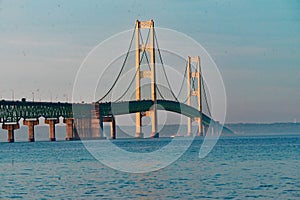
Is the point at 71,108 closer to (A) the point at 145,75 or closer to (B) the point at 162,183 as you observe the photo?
(A) the point at 145,75

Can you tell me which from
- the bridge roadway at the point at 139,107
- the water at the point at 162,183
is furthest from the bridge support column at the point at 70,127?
the water at the point at 162,183

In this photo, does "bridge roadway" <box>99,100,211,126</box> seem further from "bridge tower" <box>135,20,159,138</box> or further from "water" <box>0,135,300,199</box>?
"water" <box>0,135,300,199</box>

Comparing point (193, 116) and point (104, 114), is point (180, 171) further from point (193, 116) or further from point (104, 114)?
point (193, 116)

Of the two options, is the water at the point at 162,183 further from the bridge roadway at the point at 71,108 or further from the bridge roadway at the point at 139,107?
the bridge roadway at the point at 71,108

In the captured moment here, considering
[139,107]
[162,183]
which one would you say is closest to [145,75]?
[139,107]

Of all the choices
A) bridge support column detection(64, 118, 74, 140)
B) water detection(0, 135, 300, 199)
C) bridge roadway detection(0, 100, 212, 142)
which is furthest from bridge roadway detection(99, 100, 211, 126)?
water detection(0, 135, 300, 199)

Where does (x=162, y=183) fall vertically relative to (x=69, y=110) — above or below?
below

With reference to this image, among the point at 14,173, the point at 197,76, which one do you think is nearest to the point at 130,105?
the point at 197,76

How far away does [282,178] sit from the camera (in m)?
40.8

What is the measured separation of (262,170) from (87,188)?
1409 centimetres

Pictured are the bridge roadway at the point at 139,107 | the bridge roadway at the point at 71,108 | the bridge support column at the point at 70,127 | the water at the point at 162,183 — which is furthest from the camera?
the bridge support column at the point at 70,127

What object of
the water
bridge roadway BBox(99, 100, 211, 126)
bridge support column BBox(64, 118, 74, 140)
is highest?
bridge roadway BBox(99, 100, 211, 126)

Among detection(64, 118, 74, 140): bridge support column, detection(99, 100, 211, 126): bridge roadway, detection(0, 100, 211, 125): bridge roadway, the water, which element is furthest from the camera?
detection(64, 118, 74, 140): bridge support column

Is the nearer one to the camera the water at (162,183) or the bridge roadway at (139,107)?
the water at (162,183)
